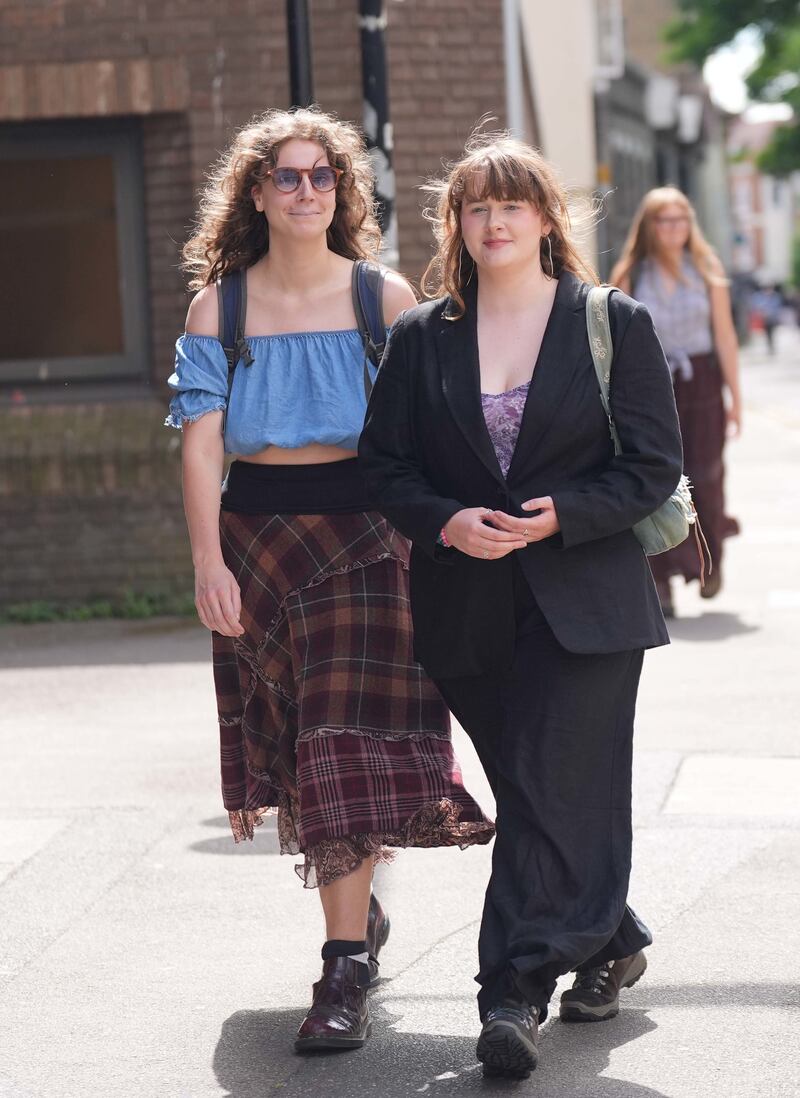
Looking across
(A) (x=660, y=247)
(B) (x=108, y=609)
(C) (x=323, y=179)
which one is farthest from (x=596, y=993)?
(B) (x=108, y=609)

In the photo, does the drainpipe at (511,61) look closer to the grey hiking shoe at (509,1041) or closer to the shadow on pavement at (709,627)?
the shadow on pavement at (709,627)

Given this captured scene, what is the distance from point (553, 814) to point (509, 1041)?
46cm

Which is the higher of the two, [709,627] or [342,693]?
[342,693]

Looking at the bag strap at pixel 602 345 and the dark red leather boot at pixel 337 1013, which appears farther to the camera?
the dark red leather boot at pixel 337 1013

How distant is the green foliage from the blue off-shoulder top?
6.03 m

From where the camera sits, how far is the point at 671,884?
5.50 meters

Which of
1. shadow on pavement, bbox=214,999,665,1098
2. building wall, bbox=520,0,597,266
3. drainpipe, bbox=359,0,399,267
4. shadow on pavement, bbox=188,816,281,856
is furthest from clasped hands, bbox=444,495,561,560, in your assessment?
building wall, bbox=520,0,597,266

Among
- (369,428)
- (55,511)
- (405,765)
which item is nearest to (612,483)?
(369,428)

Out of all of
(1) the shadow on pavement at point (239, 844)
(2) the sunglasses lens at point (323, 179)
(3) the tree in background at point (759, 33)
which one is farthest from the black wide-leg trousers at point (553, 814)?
(3) the tree in background at point (759, 33)

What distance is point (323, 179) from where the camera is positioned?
454 cm

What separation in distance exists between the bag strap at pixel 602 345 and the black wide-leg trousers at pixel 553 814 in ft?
1.22

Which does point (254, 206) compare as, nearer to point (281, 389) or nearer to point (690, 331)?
point (281, 389)

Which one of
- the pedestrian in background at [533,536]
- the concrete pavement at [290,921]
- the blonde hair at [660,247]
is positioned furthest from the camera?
the blonde hair at [660,247]

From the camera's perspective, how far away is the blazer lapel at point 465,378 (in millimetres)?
4141
